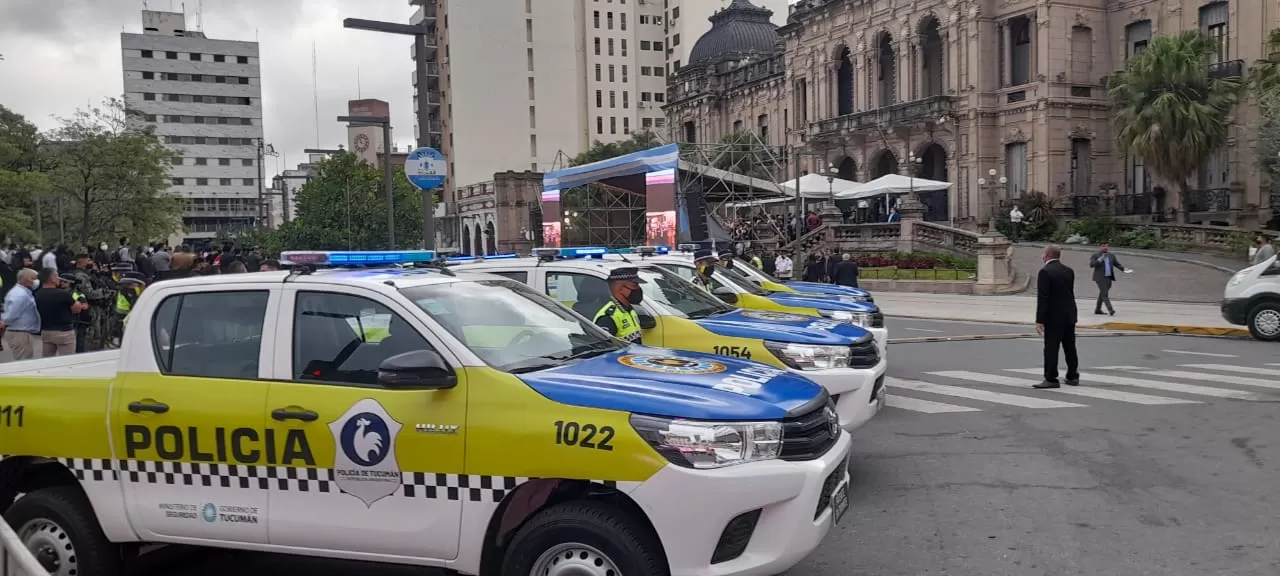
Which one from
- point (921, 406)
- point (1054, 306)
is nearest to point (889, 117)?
point (1054, 306)

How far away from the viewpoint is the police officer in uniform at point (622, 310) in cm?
762

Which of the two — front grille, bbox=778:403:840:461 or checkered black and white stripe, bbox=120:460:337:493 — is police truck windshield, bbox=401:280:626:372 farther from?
front grille, bbox=778:403:840:461

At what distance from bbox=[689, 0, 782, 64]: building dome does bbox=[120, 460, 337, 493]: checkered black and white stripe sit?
239ft

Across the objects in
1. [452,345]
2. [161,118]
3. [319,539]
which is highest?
[161,118]

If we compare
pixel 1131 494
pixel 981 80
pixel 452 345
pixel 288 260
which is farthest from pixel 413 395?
pixel 981 80

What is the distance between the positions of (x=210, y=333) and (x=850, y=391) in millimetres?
4771

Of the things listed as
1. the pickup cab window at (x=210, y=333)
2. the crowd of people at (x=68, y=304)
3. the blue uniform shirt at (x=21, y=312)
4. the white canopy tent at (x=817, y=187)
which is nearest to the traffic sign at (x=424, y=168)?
the crowd of people at (x=68, y=304)

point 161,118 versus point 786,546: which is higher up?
point 161,118

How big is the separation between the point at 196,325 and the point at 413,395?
4.79ft

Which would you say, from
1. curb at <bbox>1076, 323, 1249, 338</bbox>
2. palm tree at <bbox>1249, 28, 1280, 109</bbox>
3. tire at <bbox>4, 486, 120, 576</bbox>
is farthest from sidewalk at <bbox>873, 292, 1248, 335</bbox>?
tire at <bbox>4, 486, 120, 576</bbox>

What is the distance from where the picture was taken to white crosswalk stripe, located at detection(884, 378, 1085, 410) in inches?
428

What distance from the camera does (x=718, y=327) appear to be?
8.68 meters

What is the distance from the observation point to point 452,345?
4715mm

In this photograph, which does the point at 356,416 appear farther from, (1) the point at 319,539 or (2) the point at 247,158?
(2) the point at 247,158
